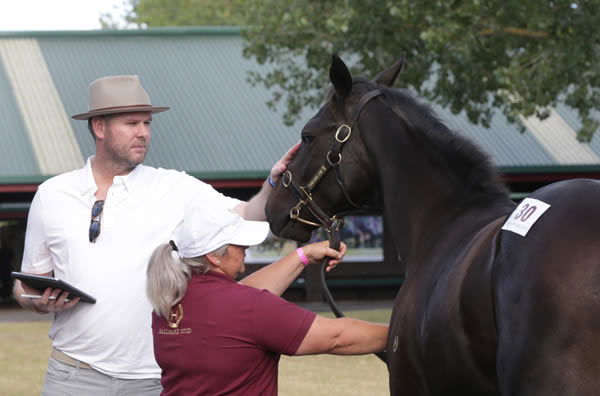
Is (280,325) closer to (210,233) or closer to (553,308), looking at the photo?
(210,233)

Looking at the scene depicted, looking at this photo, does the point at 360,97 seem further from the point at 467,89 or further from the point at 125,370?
the point at 467,89

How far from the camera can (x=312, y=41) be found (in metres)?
13.2

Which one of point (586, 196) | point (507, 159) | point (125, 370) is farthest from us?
point (507, 159)

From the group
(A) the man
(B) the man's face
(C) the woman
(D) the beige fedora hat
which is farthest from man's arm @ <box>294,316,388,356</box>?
(D) the beige fedora hat

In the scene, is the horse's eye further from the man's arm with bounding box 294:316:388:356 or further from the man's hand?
the man's hand

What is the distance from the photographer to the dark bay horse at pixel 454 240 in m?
2.55

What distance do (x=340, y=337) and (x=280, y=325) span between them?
0.88ft

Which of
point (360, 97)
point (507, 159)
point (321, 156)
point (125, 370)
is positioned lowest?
point (507, 159)

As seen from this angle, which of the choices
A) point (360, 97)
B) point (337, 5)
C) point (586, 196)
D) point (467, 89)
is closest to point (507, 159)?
point (467, 89)

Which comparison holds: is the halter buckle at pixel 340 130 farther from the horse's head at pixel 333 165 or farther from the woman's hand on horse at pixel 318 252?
the woman's hand on horse at pixel 318 252

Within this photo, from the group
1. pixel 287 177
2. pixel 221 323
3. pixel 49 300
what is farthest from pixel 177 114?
pixel 221 323

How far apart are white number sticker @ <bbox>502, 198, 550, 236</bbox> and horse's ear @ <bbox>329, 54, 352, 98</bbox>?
1.35m

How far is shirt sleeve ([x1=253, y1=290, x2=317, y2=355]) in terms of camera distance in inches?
118

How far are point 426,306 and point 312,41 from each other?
1034 centimetres
